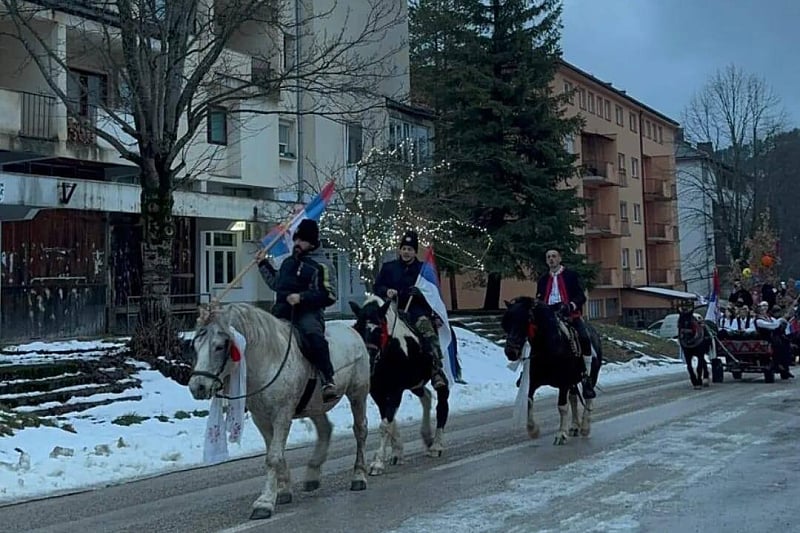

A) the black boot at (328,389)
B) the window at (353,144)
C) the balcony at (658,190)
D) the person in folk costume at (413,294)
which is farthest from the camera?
the balcony at (658,190)

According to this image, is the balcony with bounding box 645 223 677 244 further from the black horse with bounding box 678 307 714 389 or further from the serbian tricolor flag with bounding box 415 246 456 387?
the serbian tricolor flag with bounding box 415 246 456 387

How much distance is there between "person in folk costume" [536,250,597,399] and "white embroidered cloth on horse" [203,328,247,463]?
19.2 ft

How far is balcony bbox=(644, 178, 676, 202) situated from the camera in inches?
3031

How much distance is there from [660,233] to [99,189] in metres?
59.8

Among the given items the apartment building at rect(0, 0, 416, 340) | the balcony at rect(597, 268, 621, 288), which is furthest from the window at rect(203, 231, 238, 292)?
the balcony at rect(597, 268, 621, 288)

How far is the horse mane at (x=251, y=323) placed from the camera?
25.9 ft

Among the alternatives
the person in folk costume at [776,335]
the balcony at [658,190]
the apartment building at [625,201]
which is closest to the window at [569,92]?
the apartment building at [625,201]

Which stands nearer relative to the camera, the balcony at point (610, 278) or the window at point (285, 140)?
the window at point (285, 140)

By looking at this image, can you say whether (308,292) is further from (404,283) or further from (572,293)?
(572,293)

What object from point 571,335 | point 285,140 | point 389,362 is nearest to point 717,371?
point 571,335

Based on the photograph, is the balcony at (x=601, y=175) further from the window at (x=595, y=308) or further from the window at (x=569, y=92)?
the window at (x=595, y=308)

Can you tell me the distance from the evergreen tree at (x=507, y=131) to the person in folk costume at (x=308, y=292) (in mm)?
27215

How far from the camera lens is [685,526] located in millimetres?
7297

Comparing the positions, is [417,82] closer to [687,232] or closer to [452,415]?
[452,415]
